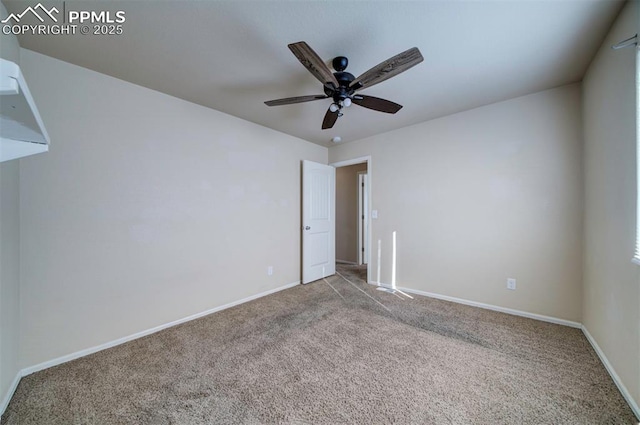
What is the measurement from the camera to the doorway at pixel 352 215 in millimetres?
5473

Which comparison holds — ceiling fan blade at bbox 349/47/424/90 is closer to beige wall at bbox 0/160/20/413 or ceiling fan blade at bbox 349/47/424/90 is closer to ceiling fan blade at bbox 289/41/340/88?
ceiling fan blade at bbox 289/41/340/88

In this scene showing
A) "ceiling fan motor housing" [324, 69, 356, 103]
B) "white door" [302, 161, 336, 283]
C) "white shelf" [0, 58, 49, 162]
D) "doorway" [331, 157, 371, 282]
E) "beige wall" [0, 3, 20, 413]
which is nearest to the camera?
"white shelf" [0, 58, 49, 162]

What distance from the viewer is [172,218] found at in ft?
8.34

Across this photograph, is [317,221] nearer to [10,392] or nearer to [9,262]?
[9,262]

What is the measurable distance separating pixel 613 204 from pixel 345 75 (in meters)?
2.14

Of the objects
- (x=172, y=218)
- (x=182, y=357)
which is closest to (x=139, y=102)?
(x=172, y=218)

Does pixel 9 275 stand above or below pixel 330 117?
below

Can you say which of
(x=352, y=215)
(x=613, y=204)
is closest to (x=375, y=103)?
(x=613, y=204)

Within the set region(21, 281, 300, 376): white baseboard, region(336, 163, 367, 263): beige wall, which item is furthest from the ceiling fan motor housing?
region(336, 163, 367, 263): beige wall

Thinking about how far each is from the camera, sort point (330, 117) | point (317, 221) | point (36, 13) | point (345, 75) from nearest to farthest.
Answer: point (36, 13) → point (345, 75) → point (330, 117) → point (317, 221)

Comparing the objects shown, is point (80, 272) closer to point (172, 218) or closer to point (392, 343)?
point (172, 218)

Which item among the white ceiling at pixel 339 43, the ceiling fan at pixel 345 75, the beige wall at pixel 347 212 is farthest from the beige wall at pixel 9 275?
the beige wall at pixel 347 212

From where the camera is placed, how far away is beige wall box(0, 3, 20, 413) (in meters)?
1.49

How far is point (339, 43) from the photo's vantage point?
178cm
